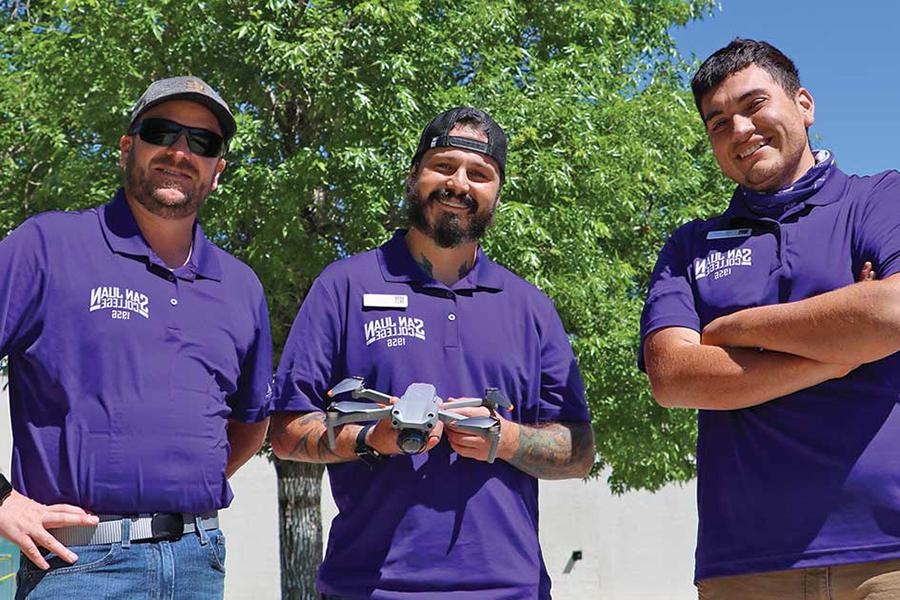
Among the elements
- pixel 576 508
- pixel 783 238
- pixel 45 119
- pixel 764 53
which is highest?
pixel 45 119

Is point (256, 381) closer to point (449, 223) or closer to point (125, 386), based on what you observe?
point (125, 386)

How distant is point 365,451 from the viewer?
3.36 m

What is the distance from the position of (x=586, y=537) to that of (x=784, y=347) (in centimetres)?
2461

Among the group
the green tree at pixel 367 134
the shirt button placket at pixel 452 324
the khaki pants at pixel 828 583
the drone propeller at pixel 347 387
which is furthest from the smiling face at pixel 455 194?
the green tree at pixel 367 134

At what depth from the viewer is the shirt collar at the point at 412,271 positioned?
12.3 ft

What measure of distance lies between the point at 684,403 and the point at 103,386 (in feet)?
6.26

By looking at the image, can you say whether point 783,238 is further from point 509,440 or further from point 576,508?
point 576,508

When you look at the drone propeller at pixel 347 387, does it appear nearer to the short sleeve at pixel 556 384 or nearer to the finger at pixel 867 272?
the short sleeve at pixel 556 384

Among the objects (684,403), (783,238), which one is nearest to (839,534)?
(684,403)

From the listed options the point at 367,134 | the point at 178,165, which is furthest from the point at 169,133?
the point at 367,134

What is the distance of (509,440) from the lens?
11.3 ft

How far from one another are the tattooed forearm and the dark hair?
6.02 ft

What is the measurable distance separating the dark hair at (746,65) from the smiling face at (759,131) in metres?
0.02

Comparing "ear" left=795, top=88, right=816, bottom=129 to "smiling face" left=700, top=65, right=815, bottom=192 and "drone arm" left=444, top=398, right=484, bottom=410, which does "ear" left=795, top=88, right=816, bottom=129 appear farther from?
"drone arm" left=444, top=398, right=484, bottom=410
